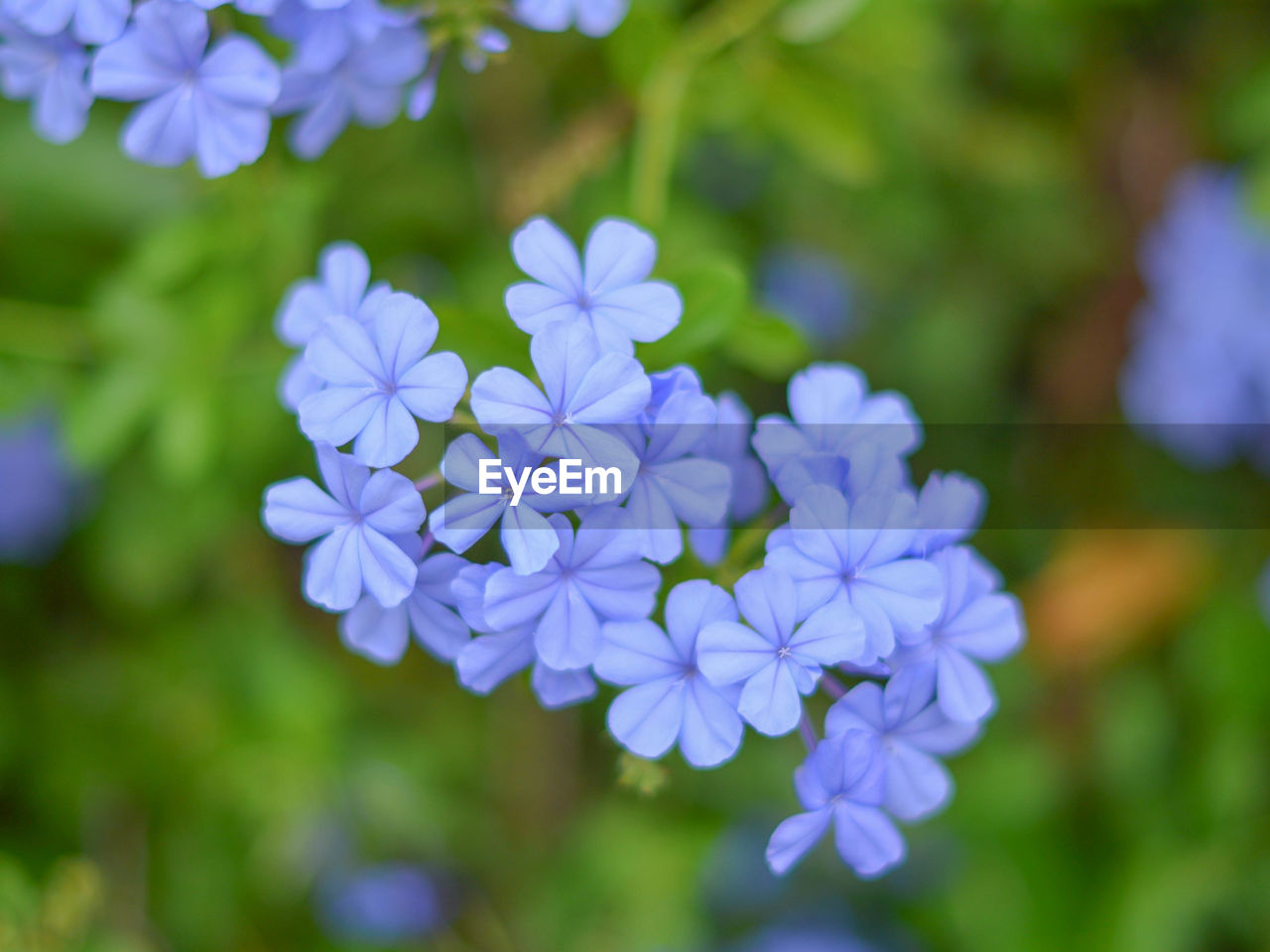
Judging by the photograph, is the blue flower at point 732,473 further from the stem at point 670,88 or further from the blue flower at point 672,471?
the stem at point 670,88

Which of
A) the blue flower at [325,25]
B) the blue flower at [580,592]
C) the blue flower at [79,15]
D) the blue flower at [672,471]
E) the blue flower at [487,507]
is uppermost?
the blue flower at [325,25]

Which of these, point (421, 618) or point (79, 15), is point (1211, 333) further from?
point (79, 15)

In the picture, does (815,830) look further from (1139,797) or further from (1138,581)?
(1138,581)

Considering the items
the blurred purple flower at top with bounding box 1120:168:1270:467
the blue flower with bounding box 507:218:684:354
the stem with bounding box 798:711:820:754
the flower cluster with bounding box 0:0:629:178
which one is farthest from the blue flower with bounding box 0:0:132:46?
the blurred purple flower at top with bounding box 1120:168:1270:467

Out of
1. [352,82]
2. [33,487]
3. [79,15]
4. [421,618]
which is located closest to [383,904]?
[33,487]

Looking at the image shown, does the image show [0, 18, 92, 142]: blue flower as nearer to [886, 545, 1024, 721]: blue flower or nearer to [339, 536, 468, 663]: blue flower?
[339, 536, 468, 663]: blue flower

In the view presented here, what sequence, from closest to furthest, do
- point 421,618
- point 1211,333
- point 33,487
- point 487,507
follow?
point 487,507, point 421,618, point 33,487, point 1211,333

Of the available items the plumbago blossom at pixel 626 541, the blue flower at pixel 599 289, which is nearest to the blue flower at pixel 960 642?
the plumbago blossom at pixel 626 541
